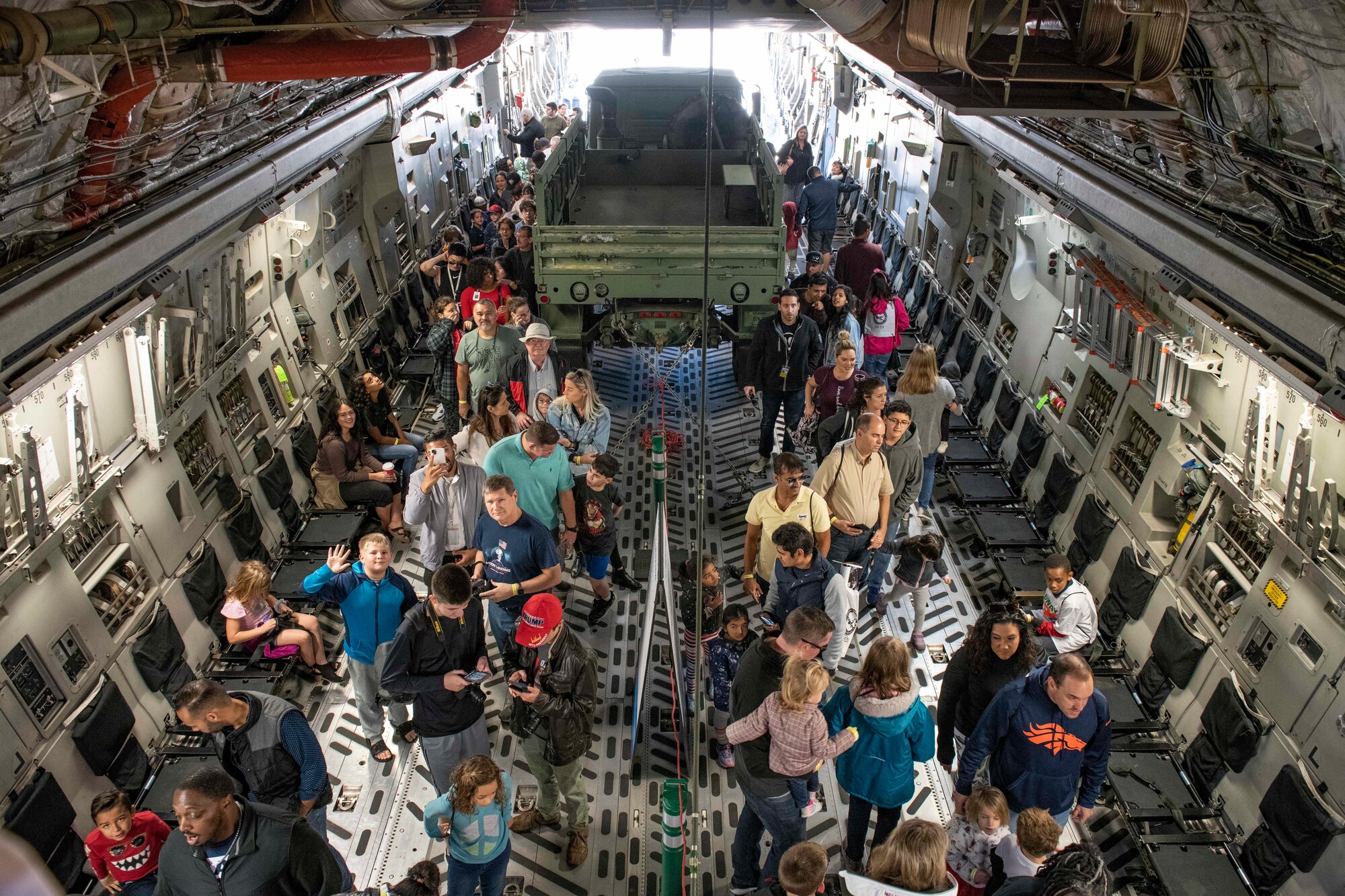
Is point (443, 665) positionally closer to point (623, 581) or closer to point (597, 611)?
point (597, 611)

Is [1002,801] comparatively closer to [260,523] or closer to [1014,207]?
[260,523]

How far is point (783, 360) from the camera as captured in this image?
777 cm

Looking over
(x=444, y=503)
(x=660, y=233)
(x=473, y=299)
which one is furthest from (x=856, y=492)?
(x=473, y=299)

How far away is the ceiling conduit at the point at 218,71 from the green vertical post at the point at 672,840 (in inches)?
157

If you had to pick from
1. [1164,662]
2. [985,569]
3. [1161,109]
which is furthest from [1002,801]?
[985,569]

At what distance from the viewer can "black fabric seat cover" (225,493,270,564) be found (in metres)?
6.73

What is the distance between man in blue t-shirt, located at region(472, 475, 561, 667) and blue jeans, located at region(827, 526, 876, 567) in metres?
1.75

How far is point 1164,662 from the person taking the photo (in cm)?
572

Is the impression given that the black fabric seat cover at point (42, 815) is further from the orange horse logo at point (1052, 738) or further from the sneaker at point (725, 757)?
the orange horse logo at point (1052, 738)

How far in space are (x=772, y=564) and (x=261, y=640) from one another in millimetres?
3225

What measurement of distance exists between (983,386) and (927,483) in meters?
1.93

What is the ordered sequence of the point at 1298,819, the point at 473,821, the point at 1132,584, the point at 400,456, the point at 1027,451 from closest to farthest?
the point at 473,821, the point at 1298,819, the point at 1132,584, the point at 400,456, the point at 1027,451

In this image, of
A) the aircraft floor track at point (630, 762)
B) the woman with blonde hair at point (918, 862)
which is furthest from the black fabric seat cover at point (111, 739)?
the woman with blonde hair at point (918, 862)

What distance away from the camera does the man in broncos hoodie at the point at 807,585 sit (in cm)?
494
